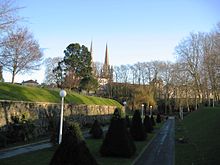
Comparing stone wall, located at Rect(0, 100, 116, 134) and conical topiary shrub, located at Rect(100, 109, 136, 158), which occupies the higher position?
stone wall, located at Rect(0, 100, 116, 134)

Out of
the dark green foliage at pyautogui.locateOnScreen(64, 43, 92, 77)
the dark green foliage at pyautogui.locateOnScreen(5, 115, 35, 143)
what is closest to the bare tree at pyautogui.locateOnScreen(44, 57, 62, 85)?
the dark green foliage at pyautogui.locateOnScreen(64, 43, 92, 77)

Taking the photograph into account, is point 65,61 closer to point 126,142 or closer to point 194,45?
point 194,45

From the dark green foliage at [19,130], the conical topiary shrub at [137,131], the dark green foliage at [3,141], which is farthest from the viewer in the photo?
the conical topiary shrub at [137,131]

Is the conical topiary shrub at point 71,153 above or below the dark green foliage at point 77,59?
below

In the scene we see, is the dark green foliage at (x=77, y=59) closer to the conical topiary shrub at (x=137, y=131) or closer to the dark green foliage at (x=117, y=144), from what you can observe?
the conical topiary shrub at (x=137, y=131)

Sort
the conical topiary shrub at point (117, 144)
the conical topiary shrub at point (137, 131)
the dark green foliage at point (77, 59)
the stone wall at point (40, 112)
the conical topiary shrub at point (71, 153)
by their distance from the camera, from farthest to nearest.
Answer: the dark green foliage at point (77, 59) < the conical topiary shrub at point (137, 131) < the stone wall at point (40, 112) < the conical topiary shrub at point (117, 144) < the conical topiary shrub at point (71, 153)

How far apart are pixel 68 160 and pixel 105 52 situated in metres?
129

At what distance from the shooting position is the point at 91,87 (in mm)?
72125

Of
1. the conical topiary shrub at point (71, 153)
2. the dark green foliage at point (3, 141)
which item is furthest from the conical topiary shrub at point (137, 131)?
the conical topiary shrub at point (71, 153)

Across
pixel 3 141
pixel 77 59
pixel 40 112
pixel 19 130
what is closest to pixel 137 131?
pixel 19 130

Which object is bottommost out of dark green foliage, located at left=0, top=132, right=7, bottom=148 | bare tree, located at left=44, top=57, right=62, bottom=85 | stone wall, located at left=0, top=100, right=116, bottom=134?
dark green foliage, located at left=0, top=132, right=7, bottom=148

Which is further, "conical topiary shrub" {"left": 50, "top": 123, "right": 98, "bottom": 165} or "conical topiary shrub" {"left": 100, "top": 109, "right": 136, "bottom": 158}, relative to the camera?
"conical topiary shrub" {"left": 100, "top": 109, "right": 136, "bottom": 158}

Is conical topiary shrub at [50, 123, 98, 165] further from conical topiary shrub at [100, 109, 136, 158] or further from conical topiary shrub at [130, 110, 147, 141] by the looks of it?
conical topiary shrub at [130, 110, 147, 141]

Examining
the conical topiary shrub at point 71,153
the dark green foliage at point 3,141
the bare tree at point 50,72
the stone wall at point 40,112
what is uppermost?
the bare tree at point 50,72
